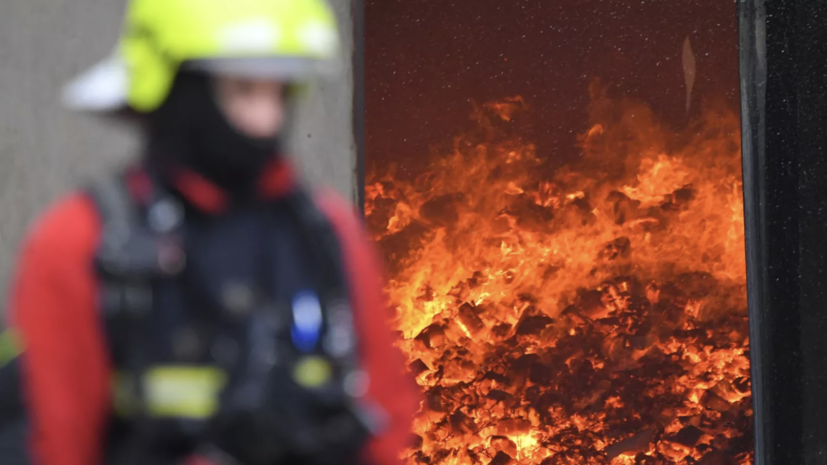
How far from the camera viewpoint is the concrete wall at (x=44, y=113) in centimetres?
273

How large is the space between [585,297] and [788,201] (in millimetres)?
997

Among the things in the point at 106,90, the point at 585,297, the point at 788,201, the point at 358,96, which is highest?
the point at 106,90

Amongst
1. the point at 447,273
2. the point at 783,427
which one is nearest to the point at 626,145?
the point at 447,273

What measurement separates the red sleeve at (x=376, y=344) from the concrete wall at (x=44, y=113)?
57.6 inches

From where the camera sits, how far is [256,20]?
1331mm

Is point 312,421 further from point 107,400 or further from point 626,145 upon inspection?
point 626,145

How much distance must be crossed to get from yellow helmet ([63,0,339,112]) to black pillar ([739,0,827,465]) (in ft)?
9.43

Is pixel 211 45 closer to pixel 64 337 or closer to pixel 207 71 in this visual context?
pixel 207 71

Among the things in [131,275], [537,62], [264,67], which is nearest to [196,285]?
[131,275]

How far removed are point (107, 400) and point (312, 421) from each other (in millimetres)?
259

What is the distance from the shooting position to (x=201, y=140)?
A: 1.35m

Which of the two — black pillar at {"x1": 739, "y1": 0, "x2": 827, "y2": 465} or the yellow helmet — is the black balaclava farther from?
black pillar at {"x1": 739, "y1": 0, "x2": 827, "y2": 465}

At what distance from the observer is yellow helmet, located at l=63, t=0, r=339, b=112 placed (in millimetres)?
1309

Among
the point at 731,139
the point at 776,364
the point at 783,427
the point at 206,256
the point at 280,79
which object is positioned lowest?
the point at 783,427
